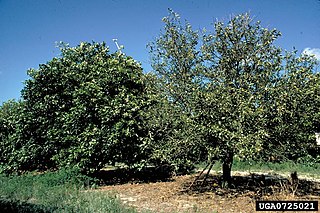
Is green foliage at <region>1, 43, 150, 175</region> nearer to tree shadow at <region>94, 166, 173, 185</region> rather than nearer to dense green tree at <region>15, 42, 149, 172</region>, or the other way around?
dense green tree at <region>15, 42, 149, 172</region>

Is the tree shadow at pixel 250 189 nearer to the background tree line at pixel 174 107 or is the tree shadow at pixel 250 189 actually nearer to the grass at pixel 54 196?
the background tree line at pixel 174 107

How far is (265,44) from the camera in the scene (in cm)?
1045

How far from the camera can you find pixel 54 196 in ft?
30.7

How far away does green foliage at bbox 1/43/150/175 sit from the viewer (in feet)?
42.1

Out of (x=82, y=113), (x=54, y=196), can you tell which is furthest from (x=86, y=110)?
(x=54, y=196)

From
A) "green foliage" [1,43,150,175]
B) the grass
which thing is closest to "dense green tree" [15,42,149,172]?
"green foliage" [1,43,150,175]

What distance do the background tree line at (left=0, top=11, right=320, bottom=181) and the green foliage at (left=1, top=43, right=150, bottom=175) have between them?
52mm

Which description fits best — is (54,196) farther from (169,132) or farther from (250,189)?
(250,189)

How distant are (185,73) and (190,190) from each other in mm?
4875

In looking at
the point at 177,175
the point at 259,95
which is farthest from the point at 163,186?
the point at 259,95

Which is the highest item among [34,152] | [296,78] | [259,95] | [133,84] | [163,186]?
[133,84]

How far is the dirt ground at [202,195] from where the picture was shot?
8594mm

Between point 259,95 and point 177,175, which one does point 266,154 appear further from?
point 177,175

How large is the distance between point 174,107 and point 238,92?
283 cm
